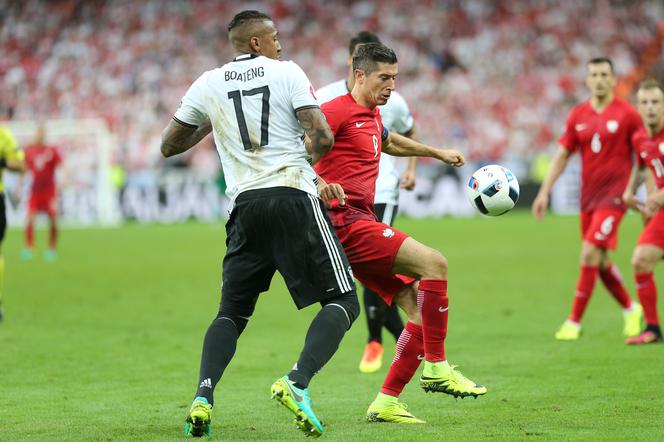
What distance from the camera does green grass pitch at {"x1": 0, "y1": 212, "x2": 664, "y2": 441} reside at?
18.8 feet

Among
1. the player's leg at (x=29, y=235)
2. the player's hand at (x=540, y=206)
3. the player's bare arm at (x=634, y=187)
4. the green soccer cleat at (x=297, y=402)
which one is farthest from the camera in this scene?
the player's leg at (x=29, y=235)

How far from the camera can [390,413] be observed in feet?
19.3

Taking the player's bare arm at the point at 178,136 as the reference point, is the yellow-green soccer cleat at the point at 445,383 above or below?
below

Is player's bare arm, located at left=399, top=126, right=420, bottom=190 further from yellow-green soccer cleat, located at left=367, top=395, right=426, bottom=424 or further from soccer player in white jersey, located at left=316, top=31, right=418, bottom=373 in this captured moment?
yellow-green soccer cleat, located at left=367, top=395, right=426, bottom=424

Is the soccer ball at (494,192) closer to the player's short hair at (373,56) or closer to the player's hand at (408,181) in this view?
the player's short hair at (373,56)

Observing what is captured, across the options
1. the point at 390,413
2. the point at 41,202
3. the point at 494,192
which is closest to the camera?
the point at 390,413

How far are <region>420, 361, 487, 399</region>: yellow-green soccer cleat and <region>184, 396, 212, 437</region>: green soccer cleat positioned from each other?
1.26m

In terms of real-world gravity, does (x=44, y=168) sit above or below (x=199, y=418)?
above

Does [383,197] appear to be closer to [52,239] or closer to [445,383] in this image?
[445,383]

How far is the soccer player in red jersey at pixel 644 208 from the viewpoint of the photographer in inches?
356

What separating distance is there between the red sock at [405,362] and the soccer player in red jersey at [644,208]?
142 inches

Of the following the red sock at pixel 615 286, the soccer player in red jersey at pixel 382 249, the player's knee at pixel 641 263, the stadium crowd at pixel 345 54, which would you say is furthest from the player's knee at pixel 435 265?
the stadium crowd at pixel 345 54

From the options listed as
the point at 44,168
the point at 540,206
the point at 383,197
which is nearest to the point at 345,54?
the point at 44,168

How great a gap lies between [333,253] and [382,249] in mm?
475
